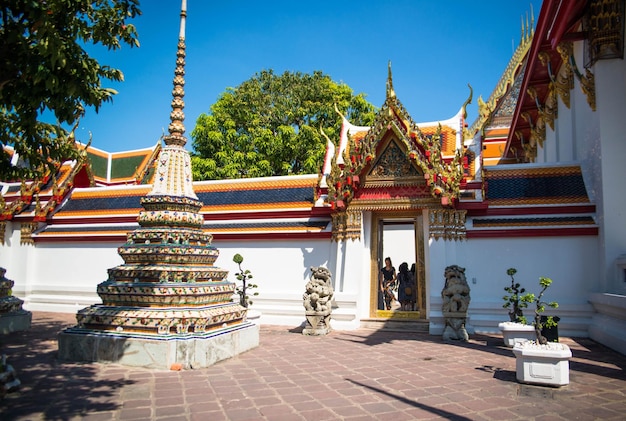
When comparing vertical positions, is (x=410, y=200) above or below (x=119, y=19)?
below

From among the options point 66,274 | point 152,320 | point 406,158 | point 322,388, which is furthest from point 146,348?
point 66,274

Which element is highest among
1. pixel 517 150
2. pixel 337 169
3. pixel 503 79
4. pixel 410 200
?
pixel 503 79

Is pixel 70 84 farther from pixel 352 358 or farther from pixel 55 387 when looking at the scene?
pixel 352 358

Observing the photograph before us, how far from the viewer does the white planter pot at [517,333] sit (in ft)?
24.3

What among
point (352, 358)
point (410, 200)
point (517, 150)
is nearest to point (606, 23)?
point (410, 200)

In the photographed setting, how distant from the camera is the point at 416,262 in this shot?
10.4 meters

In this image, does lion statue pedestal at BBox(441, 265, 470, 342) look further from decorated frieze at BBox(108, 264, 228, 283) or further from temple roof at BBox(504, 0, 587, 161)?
temple roof at BBox(504, 0, 587, 161)

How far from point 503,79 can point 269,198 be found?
45.0ft

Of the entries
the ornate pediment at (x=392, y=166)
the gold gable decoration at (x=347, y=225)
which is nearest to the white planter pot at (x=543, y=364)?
the gold gable decoration at (x=347, y=225)

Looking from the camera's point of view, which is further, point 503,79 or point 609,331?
point 503,79

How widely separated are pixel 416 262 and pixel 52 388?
7.46 m

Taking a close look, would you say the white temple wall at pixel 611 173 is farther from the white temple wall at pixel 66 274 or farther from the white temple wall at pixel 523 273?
the white temple wall at pixel 66 274

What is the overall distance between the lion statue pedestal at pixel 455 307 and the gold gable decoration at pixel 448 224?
A: 4.47 ft

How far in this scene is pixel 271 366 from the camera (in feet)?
20.5
